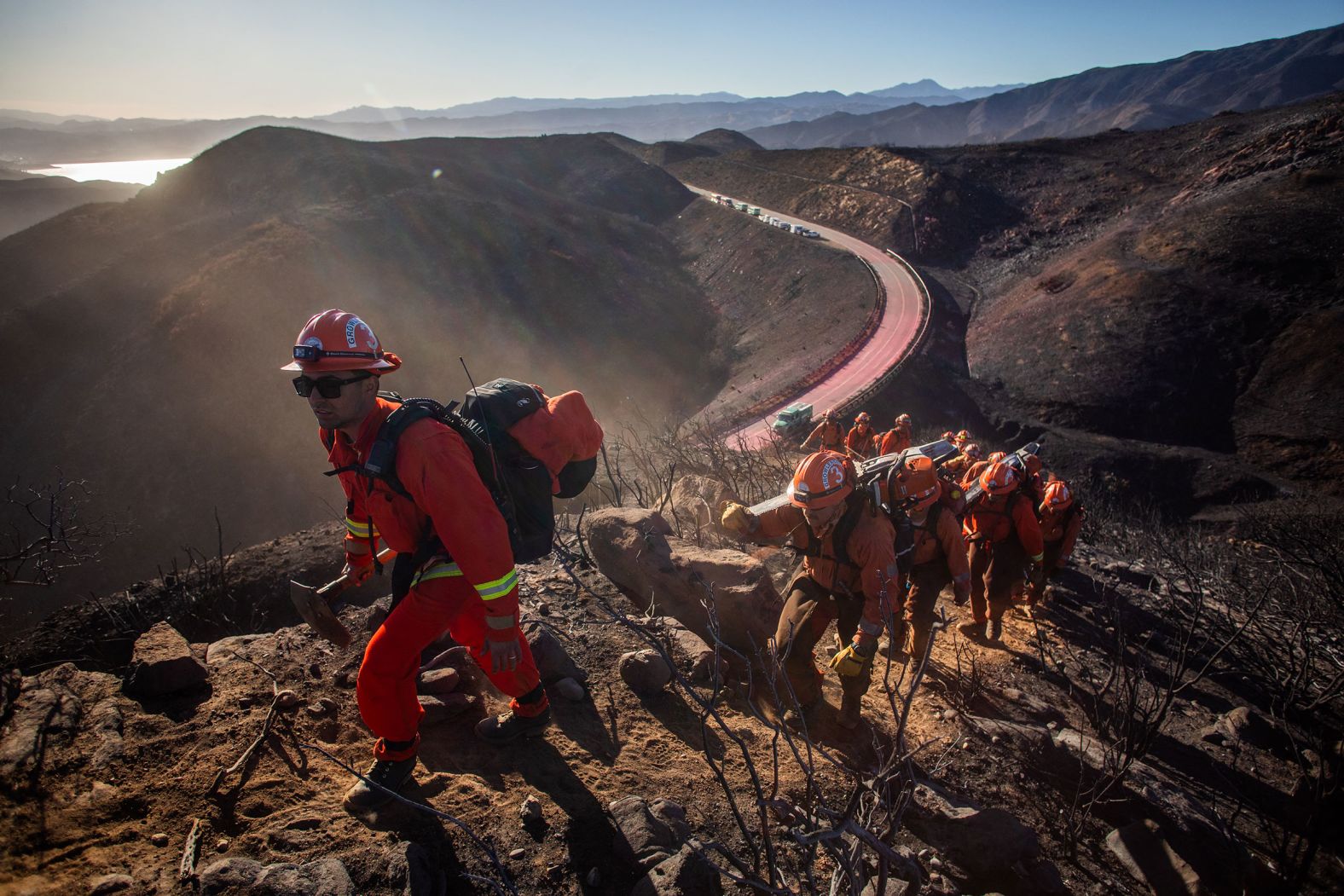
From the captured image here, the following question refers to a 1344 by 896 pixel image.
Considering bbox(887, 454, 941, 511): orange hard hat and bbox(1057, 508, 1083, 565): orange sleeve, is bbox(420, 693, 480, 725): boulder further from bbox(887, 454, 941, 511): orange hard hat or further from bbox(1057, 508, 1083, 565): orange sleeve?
A: bbox(1057, 508, 1083, 565): orange sleeve

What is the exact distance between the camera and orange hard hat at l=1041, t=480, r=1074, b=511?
711cm

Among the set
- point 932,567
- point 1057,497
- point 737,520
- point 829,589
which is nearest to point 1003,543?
point 1057,497

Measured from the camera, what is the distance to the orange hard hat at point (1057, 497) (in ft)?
23.3

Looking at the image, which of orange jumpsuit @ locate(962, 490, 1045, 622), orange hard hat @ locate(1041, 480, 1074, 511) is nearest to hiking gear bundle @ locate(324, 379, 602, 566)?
orange jumpsuit @ locate(962, 490, 1045, 622)

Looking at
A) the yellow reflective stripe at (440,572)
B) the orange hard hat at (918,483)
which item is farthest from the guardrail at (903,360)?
the yellow reflective stripe at (440,572)

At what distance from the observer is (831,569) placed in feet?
15.1

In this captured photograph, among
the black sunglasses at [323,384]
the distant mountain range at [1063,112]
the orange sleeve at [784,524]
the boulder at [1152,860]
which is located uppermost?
the distant mountain range at [1063,112]

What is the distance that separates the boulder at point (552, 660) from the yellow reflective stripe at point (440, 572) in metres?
1.23

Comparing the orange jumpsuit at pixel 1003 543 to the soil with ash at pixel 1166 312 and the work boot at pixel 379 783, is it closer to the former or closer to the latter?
the work boot at pixel 379 783

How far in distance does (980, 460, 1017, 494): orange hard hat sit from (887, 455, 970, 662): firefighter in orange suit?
1.04 m

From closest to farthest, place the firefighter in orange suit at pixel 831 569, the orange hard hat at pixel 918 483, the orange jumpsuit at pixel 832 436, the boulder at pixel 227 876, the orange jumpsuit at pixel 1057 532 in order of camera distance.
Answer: the boulder at pixel 227 876, the firefighter in orange suit at pixel 831 569, the orange hard hat at pixel 918 483, the orange jumpsuit at pixel 1057 532, the orange jumpsuit at pixel 832 436

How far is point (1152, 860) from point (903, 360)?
2287cm

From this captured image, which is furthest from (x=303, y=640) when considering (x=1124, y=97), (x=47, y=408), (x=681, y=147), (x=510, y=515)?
(x=1124, y=97)

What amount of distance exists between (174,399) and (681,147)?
200ft
